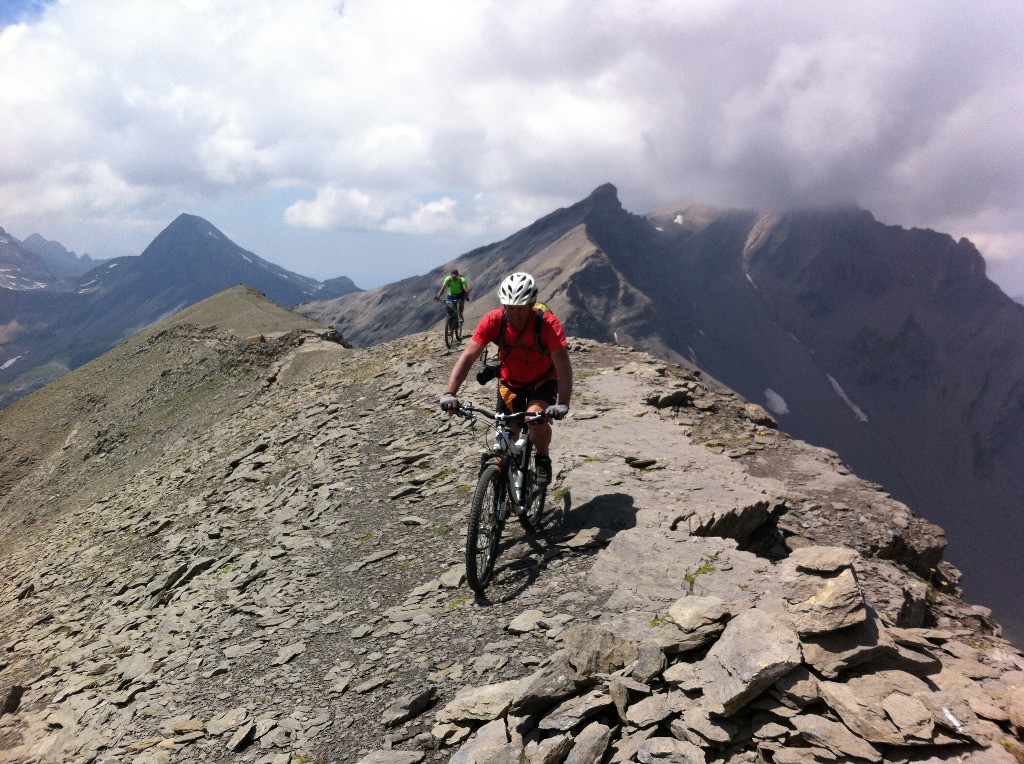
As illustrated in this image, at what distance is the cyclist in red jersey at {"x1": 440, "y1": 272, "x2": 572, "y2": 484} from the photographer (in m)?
8.90

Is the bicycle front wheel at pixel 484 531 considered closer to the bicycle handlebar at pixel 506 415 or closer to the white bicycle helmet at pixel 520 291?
the bicycle handlebar at pixel 506 415

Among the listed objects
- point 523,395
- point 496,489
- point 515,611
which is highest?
point 523,395

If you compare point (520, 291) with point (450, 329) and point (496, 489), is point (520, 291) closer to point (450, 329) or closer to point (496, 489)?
point (496, 489)

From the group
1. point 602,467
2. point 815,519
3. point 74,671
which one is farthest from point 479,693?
point 74,671

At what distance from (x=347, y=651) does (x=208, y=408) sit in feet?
87.7

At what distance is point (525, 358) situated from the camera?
370 inches

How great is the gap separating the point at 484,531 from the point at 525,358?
272 cm

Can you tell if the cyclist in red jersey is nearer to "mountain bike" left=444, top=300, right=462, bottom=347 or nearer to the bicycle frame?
the bicycle frame

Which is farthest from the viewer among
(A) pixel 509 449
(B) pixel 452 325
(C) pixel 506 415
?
(B) pixel 452 325

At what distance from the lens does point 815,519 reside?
1098 centimetres

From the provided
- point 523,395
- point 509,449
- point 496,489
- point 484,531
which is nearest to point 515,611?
point 484,531

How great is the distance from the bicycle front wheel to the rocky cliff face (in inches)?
14.2

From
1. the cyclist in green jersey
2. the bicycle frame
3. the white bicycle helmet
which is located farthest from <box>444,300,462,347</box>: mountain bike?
the bicycle frame

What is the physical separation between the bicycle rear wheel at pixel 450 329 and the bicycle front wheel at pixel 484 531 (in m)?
17.7
